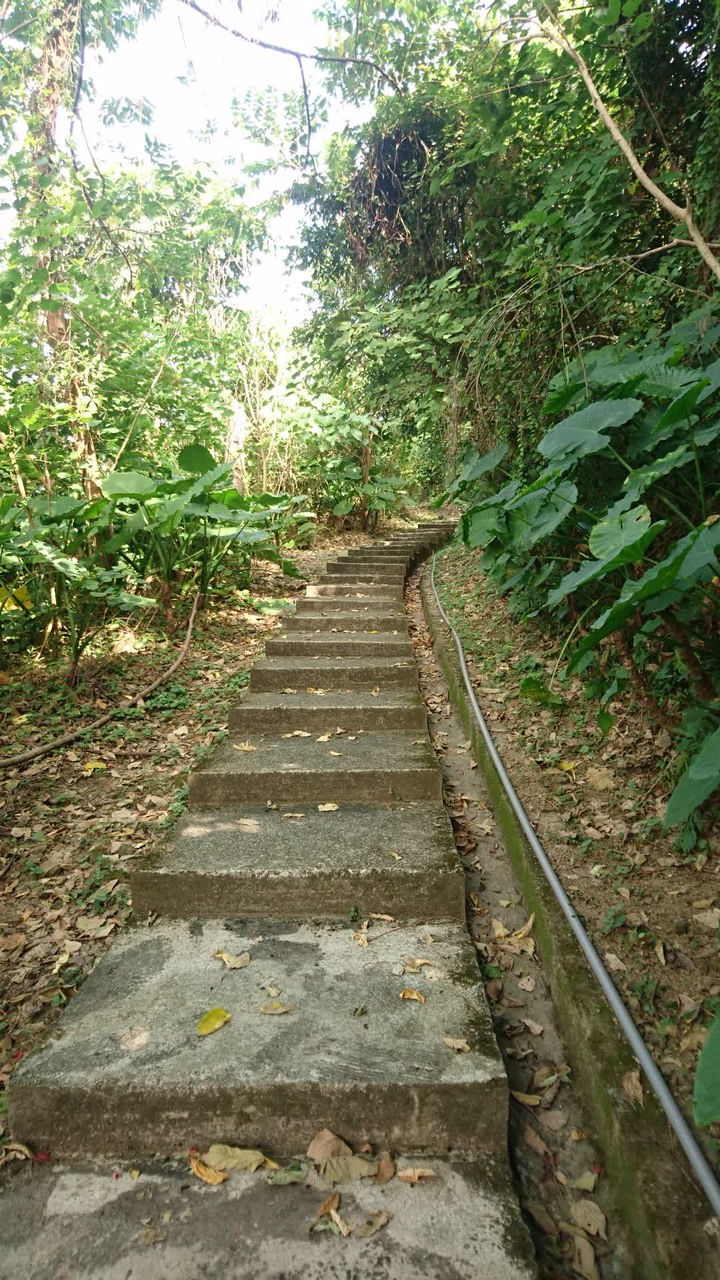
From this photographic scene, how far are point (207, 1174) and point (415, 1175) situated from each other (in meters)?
0.47

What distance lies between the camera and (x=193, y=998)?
180 centimetres

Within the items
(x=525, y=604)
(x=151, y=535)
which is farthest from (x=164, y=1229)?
(x=151, y=535)

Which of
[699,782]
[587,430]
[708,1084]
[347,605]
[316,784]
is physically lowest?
[316,784]

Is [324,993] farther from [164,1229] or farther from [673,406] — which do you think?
[673,406]

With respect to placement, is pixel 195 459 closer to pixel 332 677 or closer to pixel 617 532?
pixel 332 677

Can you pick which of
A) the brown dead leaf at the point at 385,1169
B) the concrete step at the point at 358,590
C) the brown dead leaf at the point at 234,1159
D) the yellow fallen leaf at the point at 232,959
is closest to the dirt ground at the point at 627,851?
the brown dead leaf at the point at 385,1169

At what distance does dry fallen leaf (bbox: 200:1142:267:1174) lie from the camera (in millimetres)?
1448

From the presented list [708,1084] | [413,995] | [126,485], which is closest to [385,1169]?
[413,995]

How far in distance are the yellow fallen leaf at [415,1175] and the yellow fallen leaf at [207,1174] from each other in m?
0.40

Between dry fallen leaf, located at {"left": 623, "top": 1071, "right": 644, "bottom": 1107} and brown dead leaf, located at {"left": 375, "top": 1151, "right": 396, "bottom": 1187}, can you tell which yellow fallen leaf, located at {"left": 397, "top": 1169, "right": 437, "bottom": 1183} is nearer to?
brown dead leaf, located at {"left": 375, "top": 1151, "right": 396, "bottom": 1187}

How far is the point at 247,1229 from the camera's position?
1295mm

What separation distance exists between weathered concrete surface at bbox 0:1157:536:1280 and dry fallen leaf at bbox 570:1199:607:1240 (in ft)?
0.45

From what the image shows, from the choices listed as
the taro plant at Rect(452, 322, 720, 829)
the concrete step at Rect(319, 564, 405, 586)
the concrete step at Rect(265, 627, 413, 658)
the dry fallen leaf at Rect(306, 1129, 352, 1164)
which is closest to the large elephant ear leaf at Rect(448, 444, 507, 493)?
the taro plant at Rect(452, 322, 720, 829)

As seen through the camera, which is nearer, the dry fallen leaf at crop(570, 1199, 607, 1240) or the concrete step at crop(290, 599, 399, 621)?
the dry fallen leaf at crop(570, 1199, 607, 1240)
